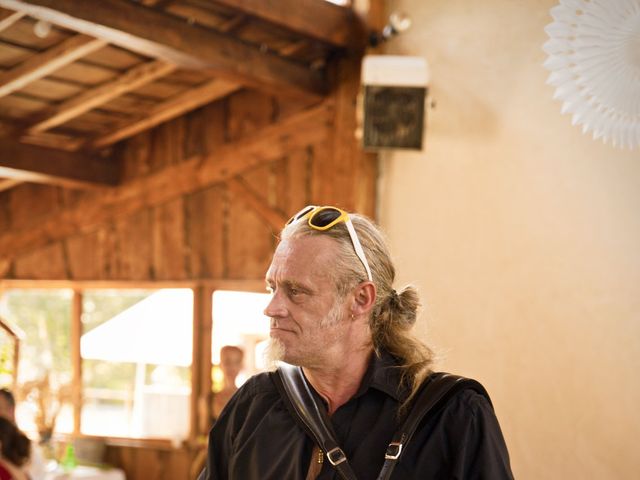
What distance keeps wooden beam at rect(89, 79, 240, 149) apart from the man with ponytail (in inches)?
172

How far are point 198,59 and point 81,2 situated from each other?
88 cm

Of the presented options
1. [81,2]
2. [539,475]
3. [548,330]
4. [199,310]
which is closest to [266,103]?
[199,310]

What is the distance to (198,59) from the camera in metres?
5.01

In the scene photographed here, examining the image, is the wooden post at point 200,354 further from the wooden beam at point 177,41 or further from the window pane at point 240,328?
the wooden beam at point 177,41

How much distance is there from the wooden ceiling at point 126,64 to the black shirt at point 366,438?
106 inches

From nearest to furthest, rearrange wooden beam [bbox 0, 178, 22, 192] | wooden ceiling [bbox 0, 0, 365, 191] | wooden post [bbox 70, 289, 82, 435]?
wooden ceiling [bbox 0, 0, 365, 191] < wooden post [bbox 70, 289, 82, 435] < wooden beam [bbox 0, 178, 22, 192]

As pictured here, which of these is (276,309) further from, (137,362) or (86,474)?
(137,362)

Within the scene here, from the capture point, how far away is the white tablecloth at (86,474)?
6113mm

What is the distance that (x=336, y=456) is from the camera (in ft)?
5.98

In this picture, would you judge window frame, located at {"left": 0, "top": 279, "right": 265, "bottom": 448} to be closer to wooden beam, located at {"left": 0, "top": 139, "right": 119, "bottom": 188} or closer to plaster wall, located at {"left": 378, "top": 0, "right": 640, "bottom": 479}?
wooden beam, located at {"left": 0, "top": 139, "right": 119, "bottom": 188}

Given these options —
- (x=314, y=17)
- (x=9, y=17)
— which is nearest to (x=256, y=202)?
(x=314, y=17)

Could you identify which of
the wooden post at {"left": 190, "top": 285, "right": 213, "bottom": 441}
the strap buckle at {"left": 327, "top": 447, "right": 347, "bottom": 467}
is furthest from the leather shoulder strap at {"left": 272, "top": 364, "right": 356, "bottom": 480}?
the wooden post at {"left": 190, "top": 285, "right": 213, "bottom": 441}

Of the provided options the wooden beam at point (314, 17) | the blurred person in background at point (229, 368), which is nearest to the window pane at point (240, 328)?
the blurred person in background at point (229, 368)

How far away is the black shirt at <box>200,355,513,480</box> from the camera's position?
1.77 meters
